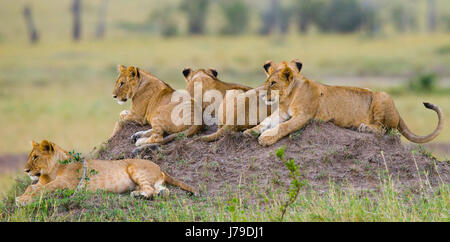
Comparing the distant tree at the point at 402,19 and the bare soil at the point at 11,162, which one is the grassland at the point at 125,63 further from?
the distant tree at the point at 402,19

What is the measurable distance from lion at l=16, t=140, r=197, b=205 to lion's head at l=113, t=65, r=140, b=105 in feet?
5.46

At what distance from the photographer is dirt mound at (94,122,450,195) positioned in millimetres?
6504

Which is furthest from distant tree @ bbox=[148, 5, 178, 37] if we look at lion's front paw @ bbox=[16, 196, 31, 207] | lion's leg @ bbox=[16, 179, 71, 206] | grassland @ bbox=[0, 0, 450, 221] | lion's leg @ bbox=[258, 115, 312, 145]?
lion's front paw @ bbox=[16, 196, 31, 207]

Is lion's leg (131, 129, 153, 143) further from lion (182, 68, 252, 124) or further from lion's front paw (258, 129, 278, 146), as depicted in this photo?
lion's front paw (258, 129, 278, 146)

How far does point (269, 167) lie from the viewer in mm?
6645

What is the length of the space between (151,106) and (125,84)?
1.32 ft

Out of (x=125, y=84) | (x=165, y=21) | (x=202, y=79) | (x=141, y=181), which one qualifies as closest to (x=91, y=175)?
(x=141, y=181)

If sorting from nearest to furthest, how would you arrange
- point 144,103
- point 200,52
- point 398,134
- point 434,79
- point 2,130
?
point 398,134
point 144,103
point 2,130
point 434,79
point 200,52

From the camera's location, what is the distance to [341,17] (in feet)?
148

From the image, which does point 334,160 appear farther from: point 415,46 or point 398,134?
point 415,46

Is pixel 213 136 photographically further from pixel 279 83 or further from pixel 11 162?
pixel 11 162

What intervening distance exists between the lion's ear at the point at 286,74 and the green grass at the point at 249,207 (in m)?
1.35
